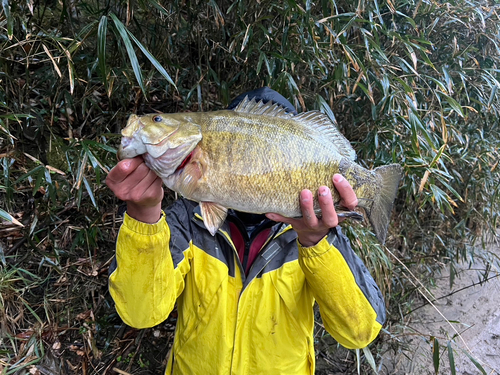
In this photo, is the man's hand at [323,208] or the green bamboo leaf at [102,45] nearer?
the man's hand at [323,208]

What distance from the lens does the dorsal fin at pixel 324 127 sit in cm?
129

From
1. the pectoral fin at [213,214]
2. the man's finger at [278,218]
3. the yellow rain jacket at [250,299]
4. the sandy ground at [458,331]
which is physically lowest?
the sandy ground at [458,331]

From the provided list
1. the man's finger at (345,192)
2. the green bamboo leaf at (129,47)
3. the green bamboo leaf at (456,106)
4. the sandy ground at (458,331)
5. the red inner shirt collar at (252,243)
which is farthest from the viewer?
the sandy ground at (458,331)

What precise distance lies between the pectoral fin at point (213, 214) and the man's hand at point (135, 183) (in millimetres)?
155

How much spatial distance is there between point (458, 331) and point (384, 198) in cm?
310

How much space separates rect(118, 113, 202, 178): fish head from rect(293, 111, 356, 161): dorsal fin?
38 cm

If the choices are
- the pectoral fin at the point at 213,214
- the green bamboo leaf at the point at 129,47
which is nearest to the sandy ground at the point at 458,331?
the pectoral fin at the point at 213,214

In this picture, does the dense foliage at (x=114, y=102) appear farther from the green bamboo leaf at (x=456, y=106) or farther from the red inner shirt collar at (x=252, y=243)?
the red inner shirt collar at (x=252, y=243)

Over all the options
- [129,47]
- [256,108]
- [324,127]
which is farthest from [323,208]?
[129,47]

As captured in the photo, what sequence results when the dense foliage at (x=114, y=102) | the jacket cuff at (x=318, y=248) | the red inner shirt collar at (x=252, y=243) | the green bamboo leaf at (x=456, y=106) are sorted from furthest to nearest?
the green bamboo leaf at (x=456, y=106), the dense foliage at (x=114, y=102), the red inner shirt collar at (x=252, y=243), the jacket cuff at (x=318, y=248)

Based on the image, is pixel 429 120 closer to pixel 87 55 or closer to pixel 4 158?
pixel 87 55

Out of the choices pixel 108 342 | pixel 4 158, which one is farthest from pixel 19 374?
pixel 4 158

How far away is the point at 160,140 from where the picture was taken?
1.11m

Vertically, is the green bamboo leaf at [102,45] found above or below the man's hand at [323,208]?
above
